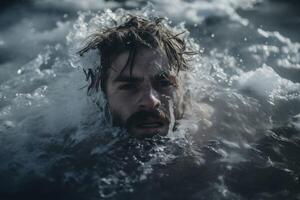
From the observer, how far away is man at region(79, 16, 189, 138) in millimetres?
4805

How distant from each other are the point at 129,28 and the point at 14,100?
178 centimetres

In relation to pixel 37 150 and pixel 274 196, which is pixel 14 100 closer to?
pixel 37 150

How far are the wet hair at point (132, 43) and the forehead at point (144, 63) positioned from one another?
1.6 inches

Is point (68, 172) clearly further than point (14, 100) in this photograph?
No

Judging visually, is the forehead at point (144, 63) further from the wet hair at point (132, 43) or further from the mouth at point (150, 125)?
the mouth at point (150, 125)

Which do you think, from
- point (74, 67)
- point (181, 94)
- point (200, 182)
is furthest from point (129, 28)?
point (200, 182)

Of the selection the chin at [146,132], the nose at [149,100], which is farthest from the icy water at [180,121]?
the nose at [149,100]

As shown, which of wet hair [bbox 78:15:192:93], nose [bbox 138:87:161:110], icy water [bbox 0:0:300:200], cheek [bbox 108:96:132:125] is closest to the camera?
icy water [bbox 0:0:300:200]

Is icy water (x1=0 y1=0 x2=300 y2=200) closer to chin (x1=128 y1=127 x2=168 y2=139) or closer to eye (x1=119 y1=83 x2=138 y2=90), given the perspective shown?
chin (x1=128 y1=127 x2=168 y2=139)

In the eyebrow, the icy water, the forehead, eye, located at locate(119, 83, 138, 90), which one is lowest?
the icy water

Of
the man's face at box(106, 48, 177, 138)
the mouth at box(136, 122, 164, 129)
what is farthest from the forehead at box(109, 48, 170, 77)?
the mouth at box(136, 122, 164, 129)

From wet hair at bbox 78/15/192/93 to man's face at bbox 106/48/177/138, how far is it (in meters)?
0.08

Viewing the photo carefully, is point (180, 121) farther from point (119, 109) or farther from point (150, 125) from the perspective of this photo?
point (119, 109)

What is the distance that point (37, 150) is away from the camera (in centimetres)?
512
